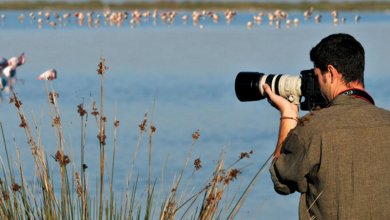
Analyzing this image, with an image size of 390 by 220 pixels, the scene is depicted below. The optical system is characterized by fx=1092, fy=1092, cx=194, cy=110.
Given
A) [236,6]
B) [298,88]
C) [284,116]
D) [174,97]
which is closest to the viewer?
[284,116]

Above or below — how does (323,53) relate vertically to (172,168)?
above

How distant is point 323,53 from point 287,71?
13.5 meters

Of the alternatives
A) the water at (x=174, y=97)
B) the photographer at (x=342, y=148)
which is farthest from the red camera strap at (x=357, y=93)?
the water at (x=174, y=97)

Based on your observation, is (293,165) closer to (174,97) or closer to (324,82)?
(324,82)

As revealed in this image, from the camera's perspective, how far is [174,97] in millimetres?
13844

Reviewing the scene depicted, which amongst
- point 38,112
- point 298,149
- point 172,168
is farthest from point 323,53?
point 38,112

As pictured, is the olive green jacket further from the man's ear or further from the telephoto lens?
the telephoto lens

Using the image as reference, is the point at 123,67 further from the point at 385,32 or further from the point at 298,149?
the point at 298,149

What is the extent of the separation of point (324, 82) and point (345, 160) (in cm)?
25

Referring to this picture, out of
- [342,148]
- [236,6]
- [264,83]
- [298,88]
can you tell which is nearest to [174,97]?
[264,83]

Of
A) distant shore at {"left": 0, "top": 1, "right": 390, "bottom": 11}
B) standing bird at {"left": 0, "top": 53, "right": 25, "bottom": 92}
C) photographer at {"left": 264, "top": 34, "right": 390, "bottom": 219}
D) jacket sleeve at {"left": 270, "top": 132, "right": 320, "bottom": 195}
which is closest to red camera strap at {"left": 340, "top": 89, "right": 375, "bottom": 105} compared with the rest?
photographer at {"left": 264, "top": 34, "right": 390, "bottom": 219}

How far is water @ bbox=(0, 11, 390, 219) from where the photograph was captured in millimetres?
8477

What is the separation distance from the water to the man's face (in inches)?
42.3

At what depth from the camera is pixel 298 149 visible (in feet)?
10.5
